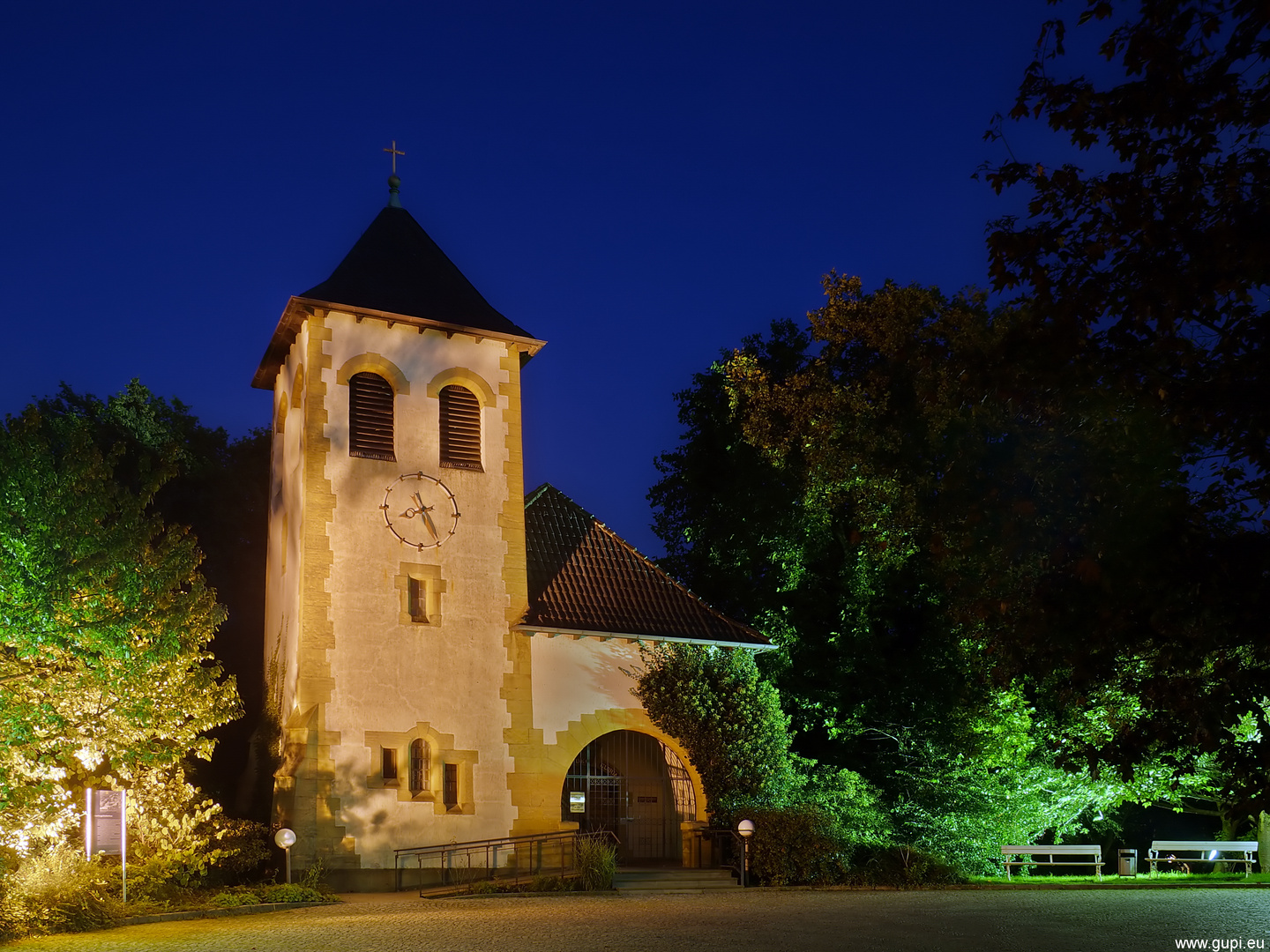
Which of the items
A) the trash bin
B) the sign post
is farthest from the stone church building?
the trash bin

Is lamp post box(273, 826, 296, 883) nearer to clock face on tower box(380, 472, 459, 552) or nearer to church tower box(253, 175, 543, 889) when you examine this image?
church tower box(253, 175, 543, 889)

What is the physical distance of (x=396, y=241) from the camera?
78.4 feet

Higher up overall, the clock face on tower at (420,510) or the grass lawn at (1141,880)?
the clock face on tower at (420,510)

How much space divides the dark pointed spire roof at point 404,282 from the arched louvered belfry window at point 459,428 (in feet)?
4.19

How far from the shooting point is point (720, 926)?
13.4 m

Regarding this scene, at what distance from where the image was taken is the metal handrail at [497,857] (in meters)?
19.4

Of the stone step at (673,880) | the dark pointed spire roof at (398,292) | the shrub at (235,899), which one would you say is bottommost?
the stone step at (673,880)

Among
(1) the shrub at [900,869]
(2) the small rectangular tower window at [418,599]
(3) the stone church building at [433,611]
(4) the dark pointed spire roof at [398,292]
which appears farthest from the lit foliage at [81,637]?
(1) the shrub at [900,869]

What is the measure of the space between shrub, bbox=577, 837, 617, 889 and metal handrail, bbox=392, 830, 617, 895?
446 mm

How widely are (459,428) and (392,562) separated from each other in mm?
2889

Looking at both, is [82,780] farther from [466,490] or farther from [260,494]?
[260,494]

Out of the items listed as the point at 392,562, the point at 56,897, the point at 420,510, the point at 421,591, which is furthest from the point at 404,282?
the point at 56,897

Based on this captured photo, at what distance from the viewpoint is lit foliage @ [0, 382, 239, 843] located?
613 inches

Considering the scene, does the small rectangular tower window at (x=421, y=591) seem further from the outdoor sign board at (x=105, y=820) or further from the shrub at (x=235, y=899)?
the outdoor sign board at (x=105, y=820)
